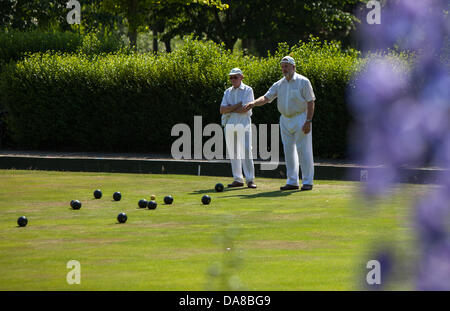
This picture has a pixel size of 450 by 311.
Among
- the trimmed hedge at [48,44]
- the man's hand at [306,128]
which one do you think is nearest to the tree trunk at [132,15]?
the trimmed hedge at [48,44]

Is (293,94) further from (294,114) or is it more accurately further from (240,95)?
(240,95)

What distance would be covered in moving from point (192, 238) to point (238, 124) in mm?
5046

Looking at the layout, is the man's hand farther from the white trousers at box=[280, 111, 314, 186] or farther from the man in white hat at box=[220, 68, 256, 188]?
the man in white hat at box=[220, 68, 256, 188]

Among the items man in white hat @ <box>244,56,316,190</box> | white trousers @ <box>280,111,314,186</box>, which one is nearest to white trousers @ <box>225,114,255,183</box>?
man in white hat @ <box>244,56,316,190</box>

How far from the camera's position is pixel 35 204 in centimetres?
1030

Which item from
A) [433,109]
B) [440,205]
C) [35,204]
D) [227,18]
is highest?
[227,18]

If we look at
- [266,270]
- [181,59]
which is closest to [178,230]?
[266,270]

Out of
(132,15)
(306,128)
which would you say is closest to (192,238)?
(306,128)

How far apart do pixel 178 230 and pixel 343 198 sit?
3.40 metres

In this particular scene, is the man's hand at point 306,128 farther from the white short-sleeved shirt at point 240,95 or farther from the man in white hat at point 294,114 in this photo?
the white short-sleeved shirt at point 240,95

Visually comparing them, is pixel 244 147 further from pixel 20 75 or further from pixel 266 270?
pixel 20 75

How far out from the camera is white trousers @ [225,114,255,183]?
39.7ft

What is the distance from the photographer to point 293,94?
11.3 m

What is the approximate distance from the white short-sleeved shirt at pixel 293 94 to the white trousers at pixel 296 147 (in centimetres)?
13
